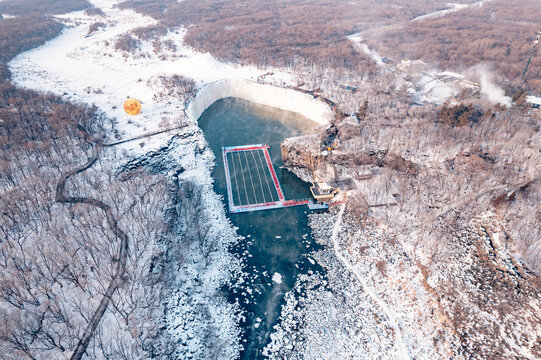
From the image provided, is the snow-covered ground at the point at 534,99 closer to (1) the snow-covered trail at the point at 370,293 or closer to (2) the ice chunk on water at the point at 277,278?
(1) the snow-covered trail at the point at 370,293

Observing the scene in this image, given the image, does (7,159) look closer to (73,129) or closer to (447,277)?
(73,129)

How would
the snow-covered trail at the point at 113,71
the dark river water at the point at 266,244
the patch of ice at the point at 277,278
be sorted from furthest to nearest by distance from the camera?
the snow-covered trail at the point at 113,71 < the patch of ice at the point at 277,278 < the dark river water at the point at 266,244

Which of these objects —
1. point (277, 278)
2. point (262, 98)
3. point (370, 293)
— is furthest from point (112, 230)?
point (262, 98)

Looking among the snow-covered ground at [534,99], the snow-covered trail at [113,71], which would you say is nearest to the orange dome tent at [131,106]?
the snow-covered trail at [113,71]

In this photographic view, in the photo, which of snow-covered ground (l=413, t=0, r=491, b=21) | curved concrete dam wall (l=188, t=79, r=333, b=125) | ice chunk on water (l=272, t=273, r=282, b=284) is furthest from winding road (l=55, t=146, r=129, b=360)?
snow-covered ground (l=413, t=0, r=491, b=21)

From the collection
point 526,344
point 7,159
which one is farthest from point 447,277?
point 7,159

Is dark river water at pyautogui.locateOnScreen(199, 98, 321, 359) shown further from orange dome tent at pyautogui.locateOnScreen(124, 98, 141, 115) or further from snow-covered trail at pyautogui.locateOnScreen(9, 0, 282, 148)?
snow-covered trail at pyautogui.locateOnScreen(9, 0, 282, 148)

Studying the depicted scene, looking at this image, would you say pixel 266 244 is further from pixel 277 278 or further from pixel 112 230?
pixel 112 230
